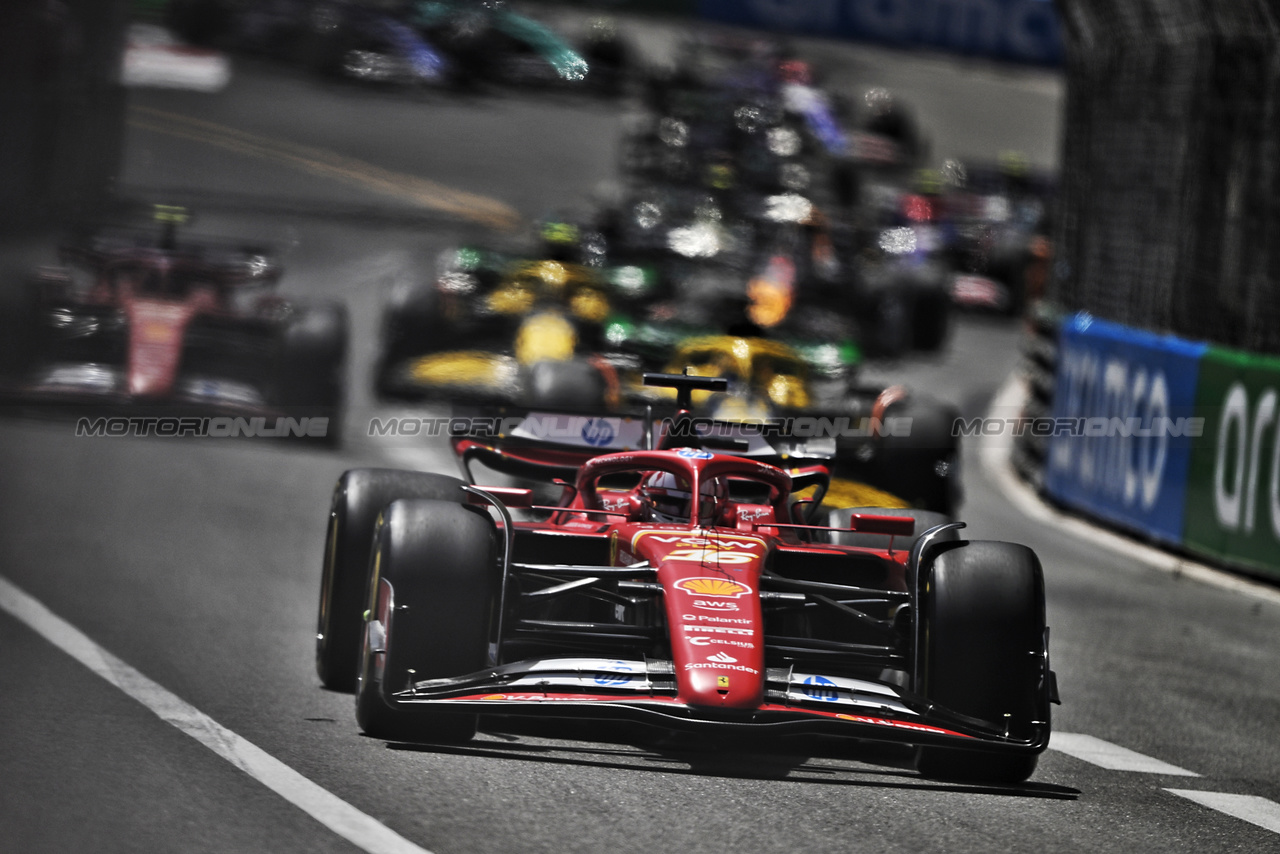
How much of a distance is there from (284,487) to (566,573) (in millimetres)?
6735

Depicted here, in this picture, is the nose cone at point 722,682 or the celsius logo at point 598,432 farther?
the celsius logo at point 598,432

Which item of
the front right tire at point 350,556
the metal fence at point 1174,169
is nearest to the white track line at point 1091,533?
the metal fence at point 1174,169

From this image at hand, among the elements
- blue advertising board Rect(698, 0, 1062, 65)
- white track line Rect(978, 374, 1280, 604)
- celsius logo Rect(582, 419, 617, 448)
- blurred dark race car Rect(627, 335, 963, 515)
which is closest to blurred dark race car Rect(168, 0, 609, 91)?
blue advertising board Rect(698, 0, 1062, 65)

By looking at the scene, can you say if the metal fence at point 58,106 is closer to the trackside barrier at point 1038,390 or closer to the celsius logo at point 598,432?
the trackside barrier at point 1038,390

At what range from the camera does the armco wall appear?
11734 millimetres

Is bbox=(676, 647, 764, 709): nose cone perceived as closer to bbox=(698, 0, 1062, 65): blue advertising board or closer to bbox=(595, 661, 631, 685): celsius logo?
bbox=(595, 661, 631, 685): celsius logo

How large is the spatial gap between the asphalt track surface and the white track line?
12 cm

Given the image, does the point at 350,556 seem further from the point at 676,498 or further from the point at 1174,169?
the point at 1174,169

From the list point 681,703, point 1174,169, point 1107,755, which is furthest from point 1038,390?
point 681,703

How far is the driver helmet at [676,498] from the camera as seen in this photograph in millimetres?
7242

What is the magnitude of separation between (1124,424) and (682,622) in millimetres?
8164

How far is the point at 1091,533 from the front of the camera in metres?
14.0

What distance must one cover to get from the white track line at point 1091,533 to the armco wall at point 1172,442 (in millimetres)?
101

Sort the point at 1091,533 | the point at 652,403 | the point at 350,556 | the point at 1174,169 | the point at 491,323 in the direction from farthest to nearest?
1. the point at 491,323
2. the point at 1174,169
3. the point at 1091,533
4. the point at 652,403
5. the point at 350,556
